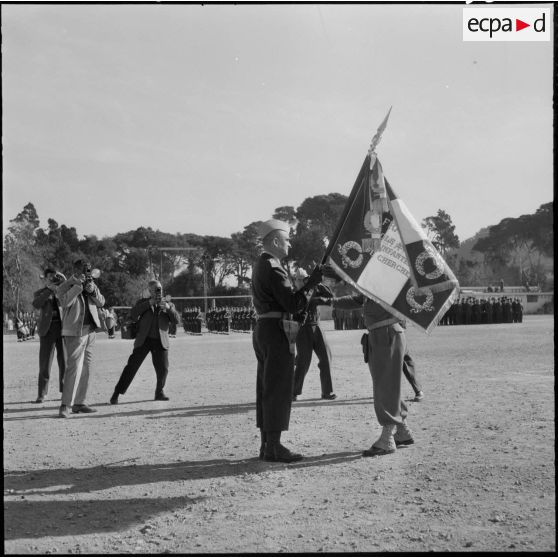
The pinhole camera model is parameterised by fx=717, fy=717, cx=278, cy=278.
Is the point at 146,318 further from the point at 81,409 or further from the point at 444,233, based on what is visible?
the point at 444,233

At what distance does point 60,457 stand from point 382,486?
292cm

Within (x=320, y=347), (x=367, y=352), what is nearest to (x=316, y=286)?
(x=367, y=352)

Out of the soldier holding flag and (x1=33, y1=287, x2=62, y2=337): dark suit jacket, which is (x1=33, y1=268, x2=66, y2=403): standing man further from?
the soldier holding flag

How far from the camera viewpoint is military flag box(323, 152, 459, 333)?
6.09 metres

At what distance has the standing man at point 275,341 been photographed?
225 inches

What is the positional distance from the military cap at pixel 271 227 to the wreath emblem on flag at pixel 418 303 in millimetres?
1184

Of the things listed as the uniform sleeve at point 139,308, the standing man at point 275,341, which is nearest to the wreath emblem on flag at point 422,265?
the standing man at point 275,341

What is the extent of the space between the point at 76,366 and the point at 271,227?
3.73m

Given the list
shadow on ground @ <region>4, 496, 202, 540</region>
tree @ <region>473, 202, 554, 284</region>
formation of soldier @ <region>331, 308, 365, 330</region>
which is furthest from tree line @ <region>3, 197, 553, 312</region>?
shadow on ground @ <region>4, 496, 202, 540</region>

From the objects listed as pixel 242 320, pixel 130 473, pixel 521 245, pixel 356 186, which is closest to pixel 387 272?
pixel 356 186

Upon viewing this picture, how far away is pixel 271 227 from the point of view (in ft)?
19.5

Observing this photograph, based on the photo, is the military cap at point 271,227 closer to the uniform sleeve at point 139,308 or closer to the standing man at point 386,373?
the standing man at point 386,373

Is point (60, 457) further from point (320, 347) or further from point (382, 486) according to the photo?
point (320, 347)

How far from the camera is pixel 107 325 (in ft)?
32.6
